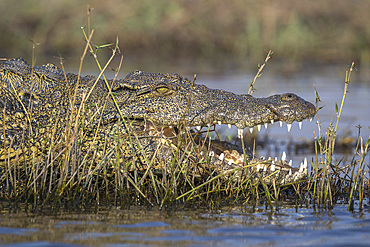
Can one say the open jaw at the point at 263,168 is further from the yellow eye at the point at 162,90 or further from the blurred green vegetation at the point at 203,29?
the blurred green vegetation at the point at 203,29

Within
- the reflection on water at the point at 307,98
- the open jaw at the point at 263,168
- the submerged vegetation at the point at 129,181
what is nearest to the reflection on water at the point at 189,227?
the submerged vegetation at the point at 129,181

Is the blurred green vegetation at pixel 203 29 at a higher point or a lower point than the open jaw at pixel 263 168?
higher

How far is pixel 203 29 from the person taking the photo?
19422mm

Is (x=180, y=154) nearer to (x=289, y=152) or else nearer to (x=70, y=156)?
(x=70, y=156)

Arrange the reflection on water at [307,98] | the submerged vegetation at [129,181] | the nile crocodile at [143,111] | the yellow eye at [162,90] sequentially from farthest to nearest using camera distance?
1. the reflection on water at [307,98]
2. the yellow eye at [162,90]
3. the nile crocodile at [143,111]
4. the submerged vegetation at [129,181]

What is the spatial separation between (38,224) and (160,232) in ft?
2.79

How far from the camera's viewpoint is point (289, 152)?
746 centimetres

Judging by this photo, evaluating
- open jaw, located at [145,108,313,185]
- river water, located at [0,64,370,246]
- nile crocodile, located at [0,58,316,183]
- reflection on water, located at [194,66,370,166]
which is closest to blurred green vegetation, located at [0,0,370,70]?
reflection on water, located at [194,66,370,166]

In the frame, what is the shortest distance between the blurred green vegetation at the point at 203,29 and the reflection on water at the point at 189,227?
14012 mm

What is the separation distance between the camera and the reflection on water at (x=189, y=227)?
3770 millimetres

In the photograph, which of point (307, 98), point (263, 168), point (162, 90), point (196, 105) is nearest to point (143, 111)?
point (162, 90)

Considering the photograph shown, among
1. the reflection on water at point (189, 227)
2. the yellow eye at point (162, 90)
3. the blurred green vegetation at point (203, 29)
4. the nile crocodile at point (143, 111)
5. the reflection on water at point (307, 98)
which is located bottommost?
the reflection on water at point (189, 227)

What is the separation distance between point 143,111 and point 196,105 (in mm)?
468

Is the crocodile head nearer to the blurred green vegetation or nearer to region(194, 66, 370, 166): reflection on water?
region(194, 66, 370, 166): reflection on water
